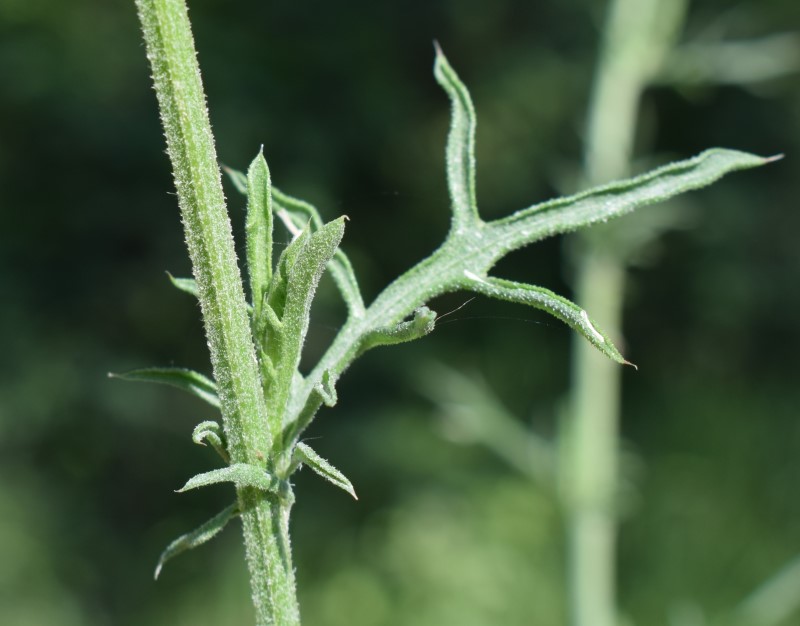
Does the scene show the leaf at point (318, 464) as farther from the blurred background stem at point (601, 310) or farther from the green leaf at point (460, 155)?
the blurred background stem at point (601, 310)

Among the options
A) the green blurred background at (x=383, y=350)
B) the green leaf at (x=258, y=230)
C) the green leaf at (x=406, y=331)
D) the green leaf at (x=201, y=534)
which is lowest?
the green leaf at (x=201, y=534)

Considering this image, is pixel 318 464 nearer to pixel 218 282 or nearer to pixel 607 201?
pixel 218 282

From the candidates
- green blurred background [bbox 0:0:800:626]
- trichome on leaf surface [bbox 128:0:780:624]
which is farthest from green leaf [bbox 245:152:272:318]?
green blurred background [bbox 0:0:800:626]

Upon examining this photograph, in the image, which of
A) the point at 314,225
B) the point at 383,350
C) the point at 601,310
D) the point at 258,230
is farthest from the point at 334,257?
the point at 383,350

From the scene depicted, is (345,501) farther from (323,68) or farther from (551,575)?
(323,68)

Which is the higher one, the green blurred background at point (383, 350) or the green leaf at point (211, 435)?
the green blurred background at point (383, 350)

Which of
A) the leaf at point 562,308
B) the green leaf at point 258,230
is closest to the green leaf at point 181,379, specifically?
the green leaf at point 258,230

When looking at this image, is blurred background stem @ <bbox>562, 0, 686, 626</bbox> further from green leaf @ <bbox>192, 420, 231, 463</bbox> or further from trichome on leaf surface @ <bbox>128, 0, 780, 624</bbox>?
green leaf @ <bbox>192, 420, 231, 463</bbox>
